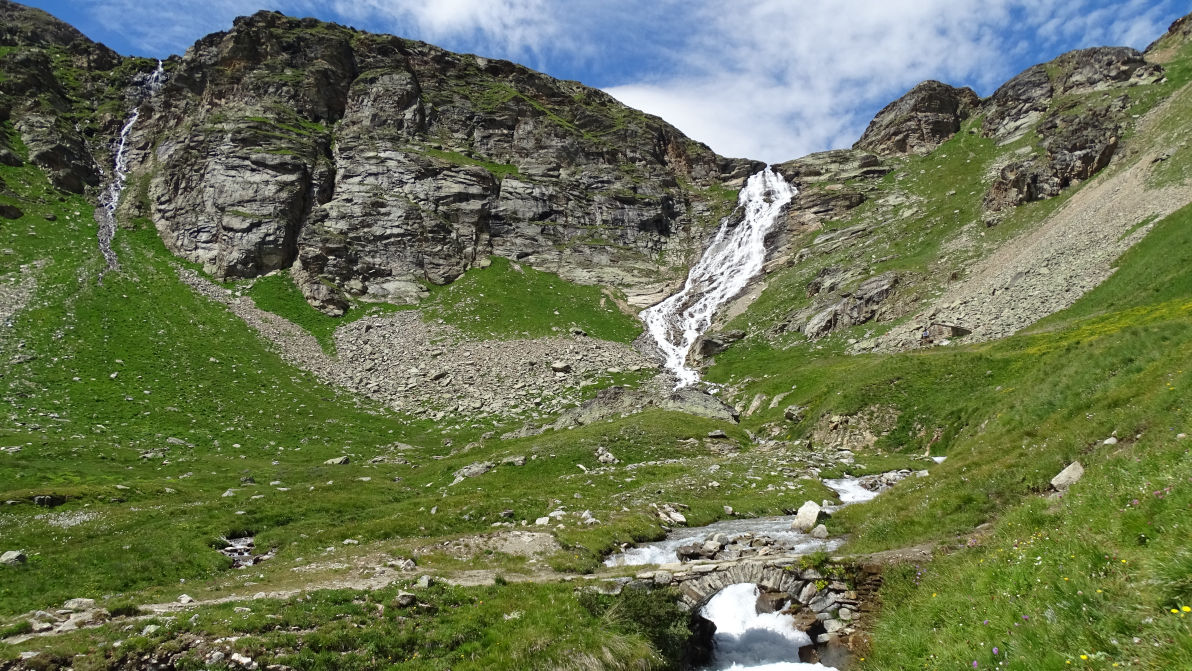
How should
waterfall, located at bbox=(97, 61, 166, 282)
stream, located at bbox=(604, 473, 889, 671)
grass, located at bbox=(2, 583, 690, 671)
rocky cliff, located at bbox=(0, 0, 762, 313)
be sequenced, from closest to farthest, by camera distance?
grass, located at bbox=(2, 583, 690, 671) < stream, located at bbox=(604, 473, 889, 671) < waterfall, located at bbox=(97, 61, 166, 282) < rocky cliff, located at bbox=(0, 0, 762, 313)

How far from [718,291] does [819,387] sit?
5745cm

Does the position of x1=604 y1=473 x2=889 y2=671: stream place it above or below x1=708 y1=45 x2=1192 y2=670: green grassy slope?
below

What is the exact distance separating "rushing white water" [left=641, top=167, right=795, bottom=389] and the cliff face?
7.40 meters

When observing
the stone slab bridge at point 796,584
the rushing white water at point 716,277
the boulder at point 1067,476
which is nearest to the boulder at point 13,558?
the stone slab bridge at point 796,584

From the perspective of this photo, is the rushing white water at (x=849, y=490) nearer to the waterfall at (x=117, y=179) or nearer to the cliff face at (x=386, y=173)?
the cliff face at (x=386, y=173)

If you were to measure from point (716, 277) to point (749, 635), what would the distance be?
3975 inches

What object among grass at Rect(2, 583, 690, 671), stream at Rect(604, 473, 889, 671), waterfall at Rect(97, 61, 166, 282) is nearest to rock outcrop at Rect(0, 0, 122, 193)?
waterfall at Rect(97, 61, 166, 282)

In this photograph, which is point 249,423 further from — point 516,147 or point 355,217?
point 516,147

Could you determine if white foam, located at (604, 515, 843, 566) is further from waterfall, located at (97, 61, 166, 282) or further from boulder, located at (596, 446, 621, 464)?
waterfall, located at (97, 61, 166, 282)

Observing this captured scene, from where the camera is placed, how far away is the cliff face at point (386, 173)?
101812 mm

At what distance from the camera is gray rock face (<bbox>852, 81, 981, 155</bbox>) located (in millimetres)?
147375

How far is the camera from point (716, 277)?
11350 cm

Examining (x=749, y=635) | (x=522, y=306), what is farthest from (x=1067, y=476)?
(x=522, y=306)

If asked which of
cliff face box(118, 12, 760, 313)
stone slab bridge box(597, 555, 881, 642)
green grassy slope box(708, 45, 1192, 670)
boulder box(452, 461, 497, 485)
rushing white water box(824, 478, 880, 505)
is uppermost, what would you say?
cliff face box(118, 12, 760, 313)
